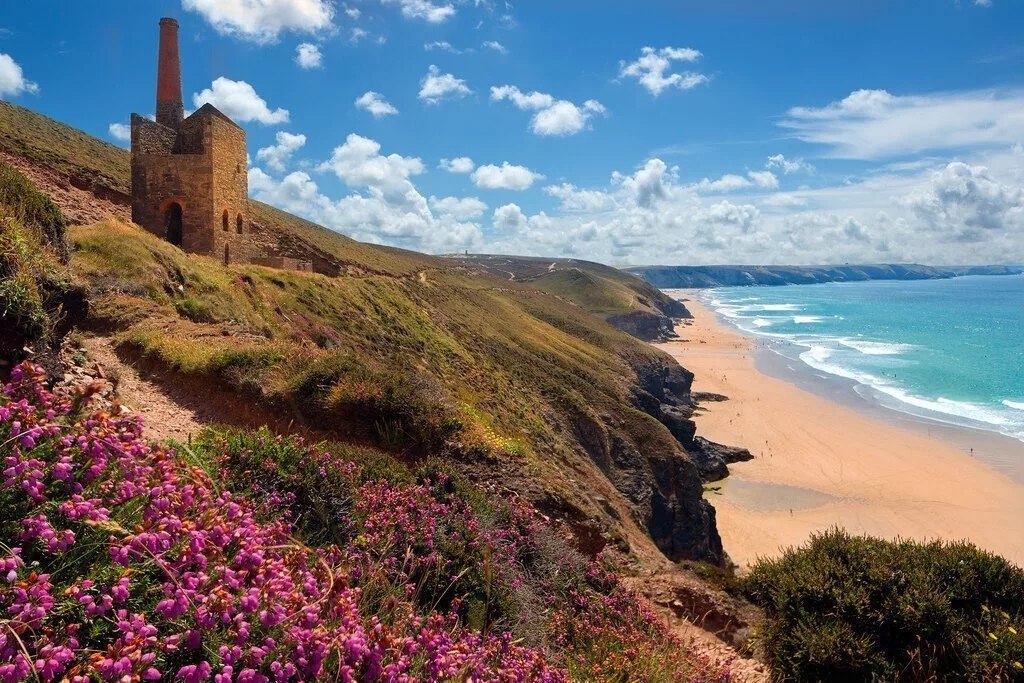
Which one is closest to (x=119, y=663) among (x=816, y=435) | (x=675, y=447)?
(x=675, y=447)

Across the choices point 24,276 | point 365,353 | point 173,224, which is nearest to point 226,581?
point 24,276

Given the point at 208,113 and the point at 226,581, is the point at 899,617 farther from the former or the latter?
the point at 208,113

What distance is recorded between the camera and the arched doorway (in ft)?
70.0

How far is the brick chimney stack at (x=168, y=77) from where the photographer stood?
24.8 metres

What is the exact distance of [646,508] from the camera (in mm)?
24094

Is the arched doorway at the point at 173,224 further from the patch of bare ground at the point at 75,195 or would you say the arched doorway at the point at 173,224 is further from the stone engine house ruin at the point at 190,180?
the patch of bare ground at the point at 75,195

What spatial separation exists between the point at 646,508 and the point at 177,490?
22655 mm

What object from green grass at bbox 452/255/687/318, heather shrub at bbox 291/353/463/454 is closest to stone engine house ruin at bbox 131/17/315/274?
heather shrub at bbox 291/353/463/454

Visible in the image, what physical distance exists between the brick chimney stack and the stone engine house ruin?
12.9 feet

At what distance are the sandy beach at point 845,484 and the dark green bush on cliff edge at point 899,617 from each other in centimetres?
1467

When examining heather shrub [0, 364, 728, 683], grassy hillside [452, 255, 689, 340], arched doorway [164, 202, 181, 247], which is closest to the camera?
heather shrub [0, 364, 728, 683]

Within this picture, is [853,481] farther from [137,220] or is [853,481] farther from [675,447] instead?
[137,220]

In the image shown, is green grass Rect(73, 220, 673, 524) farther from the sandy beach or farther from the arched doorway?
the sandy beach

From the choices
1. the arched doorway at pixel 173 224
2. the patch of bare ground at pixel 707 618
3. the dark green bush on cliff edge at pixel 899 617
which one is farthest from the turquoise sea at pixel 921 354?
the arched doorway at pixel 173 224
